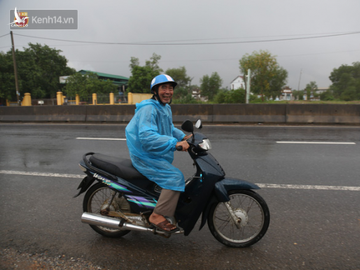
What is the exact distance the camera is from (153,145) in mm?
2311

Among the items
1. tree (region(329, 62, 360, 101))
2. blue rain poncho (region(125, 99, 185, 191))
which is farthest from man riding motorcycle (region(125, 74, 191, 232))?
tree (region(329, 62, 360, 101))

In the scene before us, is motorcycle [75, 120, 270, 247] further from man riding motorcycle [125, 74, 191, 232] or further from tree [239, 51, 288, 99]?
tree [239, 51, 288, 99]

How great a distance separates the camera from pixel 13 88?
45750mm

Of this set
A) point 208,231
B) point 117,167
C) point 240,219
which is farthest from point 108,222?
point 240,219

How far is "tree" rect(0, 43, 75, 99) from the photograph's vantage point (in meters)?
45.3

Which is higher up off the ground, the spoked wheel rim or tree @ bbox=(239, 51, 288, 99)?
tree @ bbox=(239, 51, 288, 99)

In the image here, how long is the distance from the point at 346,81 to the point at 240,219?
97.3 metres

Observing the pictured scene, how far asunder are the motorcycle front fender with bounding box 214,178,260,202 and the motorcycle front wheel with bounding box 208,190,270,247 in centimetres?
7

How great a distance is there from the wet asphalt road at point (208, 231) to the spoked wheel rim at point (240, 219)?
0.43ft

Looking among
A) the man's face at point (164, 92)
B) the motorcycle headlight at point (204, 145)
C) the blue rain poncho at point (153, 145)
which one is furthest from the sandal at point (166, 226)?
the man's face at point (164, 92)

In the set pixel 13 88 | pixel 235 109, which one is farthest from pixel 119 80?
pixel 235 109

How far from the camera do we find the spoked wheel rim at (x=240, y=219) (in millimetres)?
2547

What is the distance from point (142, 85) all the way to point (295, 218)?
5689cm

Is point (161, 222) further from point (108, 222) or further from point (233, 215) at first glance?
point (233, 215)
